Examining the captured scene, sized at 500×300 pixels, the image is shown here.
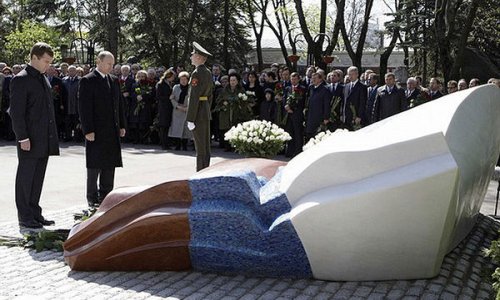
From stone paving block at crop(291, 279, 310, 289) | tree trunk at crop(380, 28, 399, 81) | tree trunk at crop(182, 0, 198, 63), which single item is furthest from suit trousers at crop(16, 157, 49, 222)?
tree trunk at crop(182, 0, 198, 63)

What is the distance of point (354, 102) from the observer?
13.0 m

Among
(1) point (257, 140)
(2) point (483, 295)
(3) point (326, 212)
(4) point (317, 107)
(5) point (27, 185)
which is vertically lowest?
(2) point (483, 295)

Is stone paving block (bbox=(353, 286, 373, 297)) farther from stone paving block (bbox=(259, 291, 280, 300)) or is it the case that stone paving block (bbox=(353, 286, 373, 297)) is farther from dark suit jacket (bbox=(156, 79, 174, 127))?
dark suit jacket (bbox=(156, 79, 174, 127))

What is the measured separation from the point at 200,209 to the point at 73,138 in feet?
41.4

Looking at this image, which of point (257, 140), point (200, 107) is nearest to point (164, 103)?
point (200, 107)

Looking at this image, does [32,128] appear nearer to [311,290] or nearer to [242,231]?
[242,231]

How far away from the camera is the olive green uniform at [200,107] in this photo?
9.57 metres

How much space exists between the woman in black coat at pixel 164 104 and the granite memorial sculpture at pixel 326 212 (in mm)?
9659

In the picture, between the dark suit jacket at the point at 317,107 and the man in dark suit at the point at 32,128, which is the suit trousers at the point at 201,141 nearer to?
the man in dark suit at the point at 32,128

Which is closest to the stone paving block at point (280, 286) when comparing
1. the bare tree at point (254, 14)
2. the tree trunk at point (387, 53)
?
the tree trunk at point (387, 53)

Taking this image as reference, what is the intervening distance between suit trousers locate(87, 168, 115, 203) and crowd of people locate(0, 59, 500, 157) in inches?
153

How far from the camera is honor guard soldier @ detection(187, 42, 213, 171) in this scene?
9562 millimetres

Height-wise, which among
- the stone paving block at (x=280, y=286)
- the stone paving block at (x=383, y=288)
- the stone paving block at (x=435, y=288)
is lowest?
the stone paving block at (x=280, y=286)

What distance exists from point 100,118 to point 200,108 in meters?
2.19
